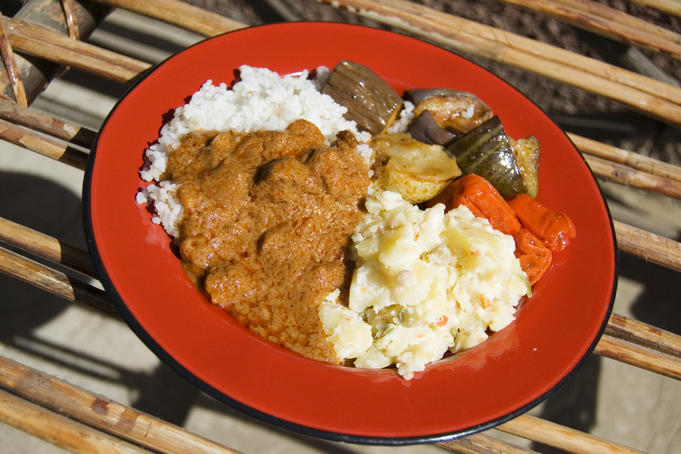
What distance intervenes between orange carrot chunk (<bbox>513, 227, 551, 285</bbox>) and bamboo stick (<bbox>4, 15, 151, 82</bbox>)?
65.3 inches

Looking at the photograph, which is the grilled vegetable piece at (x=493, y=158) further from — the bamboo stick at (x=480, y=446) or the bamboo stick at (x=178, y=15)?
the bamboo stick at (x=178, y=15)

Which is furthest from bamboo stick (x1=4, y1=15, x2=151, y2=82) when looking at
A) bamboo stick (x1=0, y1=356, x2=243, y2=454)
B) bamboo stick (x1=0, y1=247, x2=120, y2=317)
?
bamboo stick (x1=0, y1=356, x2=243, y2=454)

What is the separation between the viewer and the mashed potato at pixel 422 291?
6.02 ft

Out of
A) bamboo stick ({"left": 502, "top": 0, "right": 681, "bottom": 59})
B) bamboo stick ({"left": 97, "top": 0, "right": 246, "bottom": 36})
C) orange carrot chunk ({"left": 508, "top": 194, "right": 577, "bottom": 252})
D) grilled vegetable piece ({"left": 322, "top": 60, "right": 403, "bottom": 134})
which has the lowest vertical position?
orange carrot chunk ({"left": 508, "top": 194, "right": 577, "bottom": 252})

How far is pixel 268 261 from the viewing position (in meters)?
1.94

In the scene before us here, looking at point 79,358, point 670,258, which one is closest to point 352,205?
point 670,258

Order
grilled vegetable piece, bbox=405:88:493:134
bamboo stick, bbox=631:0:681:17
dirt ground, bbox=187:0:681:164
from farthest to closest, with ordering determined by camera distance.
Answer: dirt ground, bbox=187:0:681:164, bamboo stick, bbox=631:0:681:17, grilled vegetable piece, bbox=405:88:493:134

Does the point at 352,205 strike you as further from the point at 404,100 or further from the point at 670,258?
the point at 670,258

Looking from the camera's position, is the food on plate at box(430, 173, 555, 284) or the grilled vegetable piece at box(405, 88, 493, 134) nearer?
the food on plate at box(430, 173, 555, 284)

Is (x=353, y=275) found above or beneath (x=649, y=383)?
above

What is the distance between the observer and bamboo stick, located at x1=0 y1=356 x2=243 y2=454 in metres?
1.81

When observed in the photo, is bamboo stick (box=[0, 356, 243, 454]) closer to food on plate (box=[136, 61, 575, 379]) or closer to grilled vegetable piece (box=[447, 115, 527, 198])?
food on plate (box=[136, 61, 575, 379])

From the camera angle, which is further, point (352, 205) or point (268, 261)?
point (352, 205)

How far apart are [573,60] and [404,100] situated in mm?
825
